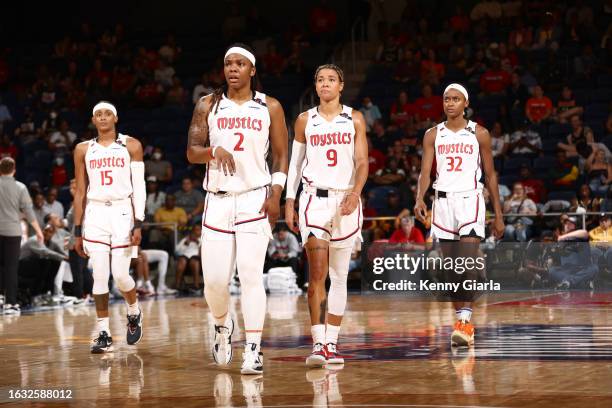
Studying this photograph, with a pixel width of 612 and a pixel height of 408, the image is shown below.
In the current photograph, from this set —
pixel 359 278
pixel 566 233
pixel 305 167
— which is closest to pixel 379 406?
pixel 305 167

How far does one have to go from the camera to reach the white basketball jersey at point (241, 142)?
749 centimetres

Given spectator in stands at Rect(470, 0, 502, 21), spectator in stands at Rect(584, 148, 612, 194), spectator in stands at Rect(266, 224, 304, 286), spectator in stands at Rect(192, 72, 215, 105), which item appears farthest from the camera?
spectator in stands at Rect(192, 72, 215, 105)

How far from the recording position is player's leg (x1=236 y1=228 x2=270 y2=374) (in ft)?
24.3

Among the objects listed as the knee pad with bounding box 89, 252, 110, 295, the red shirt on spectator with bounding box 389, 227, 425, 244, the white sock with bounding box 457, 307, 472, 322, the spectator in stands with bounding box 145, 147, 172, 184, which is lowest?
the white sock with bounding box 457, 307, 472, 322

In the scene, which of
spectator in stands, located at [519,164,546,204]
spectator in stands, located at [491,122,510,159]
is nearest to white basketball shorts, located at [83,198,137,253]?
spectator in stands, located at [519,164,546,204]

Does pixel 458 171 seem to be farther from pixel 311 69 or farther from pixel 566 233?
pixel 311 69

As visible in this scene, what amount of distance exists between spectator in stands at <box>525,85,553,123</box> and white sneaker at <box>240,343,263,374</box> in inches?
504

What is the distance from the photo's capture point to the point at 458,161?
9539mm

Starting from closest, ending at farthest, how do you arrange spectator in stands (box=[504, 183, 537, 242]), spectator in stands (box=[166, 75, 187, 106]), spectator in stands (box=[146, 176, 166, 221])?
1. spectator in stands (box=[504, 183, 537, 242])
2. spectator in stands (box=[146, 176, 166, 221])
3. spectator in stands (box=[166, 75, 187, 106])

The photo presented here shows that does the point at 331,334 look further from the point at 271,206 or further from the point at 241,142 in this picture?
the point at 241,142

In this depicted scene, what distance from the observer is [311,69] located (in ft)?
76.3

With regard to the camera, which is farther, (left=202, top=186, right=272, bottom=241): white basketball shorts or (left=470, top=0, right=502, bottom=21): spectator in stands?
(left=470, top=0, right=502, bottom=21): spectator in stands

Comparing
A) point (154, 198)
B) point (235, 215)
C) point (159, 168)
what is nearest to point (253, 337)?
point (235, 215)

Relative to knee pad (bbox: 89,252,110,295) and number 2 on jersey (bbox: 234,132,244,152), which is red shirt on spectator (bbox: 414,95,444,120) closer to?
knee pad (bbox: 89,252,110,295)
